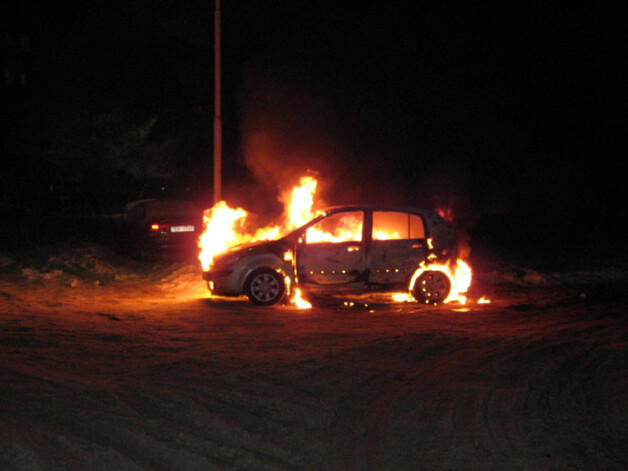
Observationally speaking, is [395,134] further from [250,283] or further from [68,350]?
[68,350]

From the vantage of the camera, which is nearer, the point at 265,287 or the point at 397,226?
the point at 265,287

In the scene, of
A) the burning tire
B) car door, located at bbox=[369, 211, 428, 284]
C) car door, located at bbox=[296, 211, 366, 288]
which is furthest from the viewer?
the burning tire

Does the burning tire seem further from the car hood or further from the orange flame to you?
the car hood

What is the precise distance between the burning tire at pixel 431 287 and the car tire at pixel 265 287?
7.66ft

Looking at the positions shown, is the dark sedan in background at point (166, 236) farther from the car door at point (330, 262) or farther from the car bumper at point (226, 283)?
the car door at point (330, 262)

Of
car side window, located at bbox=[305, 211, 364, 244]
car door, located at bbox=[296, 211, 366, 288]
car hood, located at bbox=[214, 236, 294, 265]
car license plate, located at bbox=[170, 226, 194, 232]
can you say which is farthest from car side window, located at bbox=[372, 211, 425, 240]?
car license plate, located at bbox=[170, 226, 194, 232]

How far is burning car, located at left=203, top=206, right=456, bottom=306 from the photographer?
492 inches

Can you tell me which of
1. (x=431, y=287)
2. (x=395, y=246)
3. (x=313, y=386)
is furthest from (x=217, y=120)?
(x=313, y=386)

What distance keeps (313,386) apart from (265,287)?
5566 mm

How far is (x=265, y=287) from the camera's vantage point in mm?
12539

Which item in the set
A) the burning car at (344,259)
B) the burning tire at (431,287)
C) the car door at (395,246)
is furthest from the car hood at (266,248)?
the burning tire at (431,287)

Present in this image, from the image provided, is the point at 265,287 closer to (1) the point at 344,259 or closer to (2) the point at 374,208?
(1) the point at 344,259

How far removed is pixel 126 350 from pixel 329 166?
43.1 feet

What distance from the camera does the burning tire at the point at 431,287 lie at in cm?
1273
